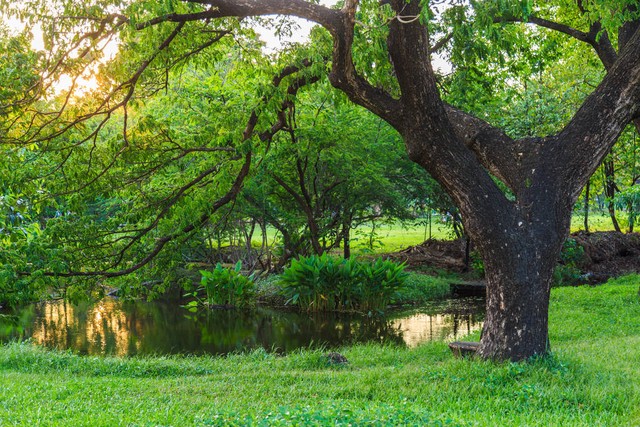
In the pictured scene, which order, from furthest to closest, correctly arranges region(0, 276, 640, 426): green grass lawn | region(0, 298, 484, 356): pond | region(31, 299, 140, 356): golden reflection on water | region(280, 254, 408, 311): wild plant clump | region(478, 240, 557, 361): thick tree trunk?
region(280, 254, 408, 311): wild plant clump < region(0, 298, 484, 356): pond < region(31, 299, 140, 356): golden reflection on water < region(478, 240, 557, 361): thick tree trunk < region(0, 276, 640, 426): green grass lawn

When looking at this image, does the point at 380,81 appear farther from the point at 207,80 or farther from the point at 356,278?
the point at 207,80

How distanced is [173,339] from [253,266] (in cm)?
647

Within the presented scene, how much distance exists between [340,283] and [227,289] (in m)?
3.04

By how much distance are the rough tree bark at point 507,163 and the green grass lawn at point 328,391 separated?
697 millimetres

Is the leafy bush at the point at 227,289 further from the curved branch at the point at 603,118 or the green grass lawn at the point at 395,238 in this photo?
the curved branch at the point at 603,118

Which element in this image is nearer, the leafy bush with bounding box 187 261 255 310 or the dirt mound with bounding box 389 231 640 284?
the leafy bush with bounding box 187 261 255 310

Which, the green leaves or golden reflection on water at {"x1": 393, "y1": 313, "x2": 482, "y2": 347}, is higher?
the green leaves

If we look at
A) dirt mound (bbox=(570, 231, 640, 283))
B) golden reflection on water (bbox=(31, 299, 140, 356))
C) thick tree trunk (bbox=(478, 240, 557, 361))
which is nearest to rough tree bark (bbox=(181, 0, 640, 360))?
thick tree trunk (bbox=(478, 240, 557, 361))

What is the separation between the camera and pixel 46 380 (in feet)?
23.3

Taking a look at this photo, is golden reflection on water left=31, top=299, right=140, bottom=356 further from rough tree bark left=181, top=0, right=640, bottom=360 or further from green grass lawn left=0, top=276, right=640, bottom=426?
rough tree bark left=181, top=0, right=640, bottom=360

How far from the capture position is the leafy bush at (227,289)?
15688 millimetres

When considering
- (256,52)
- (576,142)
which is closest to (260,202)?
(256,52)

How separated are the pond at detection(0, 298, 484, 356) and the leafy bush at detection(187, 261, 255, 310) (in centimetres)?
43

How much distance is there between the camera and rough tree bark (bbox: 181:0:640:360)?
22.2 feet
